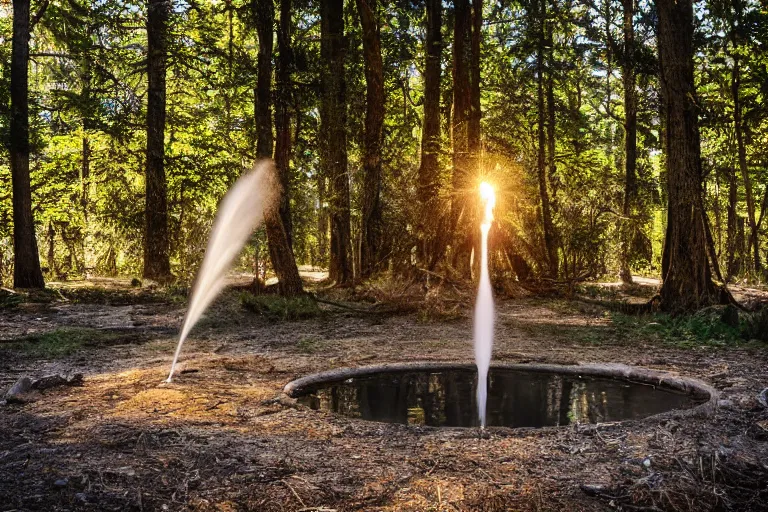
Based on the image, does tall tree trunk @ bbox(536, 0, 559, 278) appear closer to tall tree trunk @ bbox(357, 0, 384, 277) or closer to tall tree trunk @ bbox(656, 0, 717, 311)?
tall tree trunk @ bbox(357, 0, 384, 277)

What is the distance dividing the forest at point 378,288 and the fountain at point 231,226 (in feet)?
0.38

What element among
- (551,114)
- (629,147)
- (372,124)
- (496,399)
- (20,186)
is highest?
(551,114)

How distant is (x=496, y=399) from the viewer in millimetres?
5668

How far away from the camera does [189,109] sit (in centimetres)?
1994

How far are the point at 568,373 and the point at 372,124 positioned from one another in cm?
896

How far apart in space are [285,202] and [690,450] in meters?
11.1

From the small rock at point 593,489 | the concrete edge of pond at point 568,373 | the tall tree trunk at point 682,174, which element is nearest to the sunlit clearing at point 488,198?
the tall tree trunk at point 682,174

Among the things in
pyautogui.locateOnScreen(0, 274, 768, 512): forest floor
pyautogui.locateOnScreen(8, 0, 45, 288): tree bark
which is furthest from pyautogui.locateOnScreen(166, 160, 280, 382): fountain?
pyautogui.locateOnScreen(0, 274, 768, 512): forest floor

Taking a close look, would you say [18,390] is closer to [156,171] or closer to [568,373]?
[568,373]

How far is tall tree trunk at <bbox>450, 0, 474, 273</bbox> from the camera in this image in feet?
44.0

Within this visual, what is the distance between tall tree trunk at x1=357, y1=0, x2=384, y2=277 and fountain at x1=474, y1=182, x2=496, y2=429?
236cm

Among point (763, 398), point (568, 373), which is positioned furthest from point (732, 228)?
point (763, 398)

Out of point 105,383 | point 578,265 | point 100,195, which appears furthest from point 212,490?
point 100,195

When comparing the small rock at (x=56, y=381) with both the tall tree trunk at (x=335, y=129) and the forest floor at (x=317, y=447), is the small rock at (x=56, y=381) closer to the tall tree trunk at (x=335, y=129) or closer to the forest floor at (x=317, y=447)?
the forest floor at (x=317, y=447)
